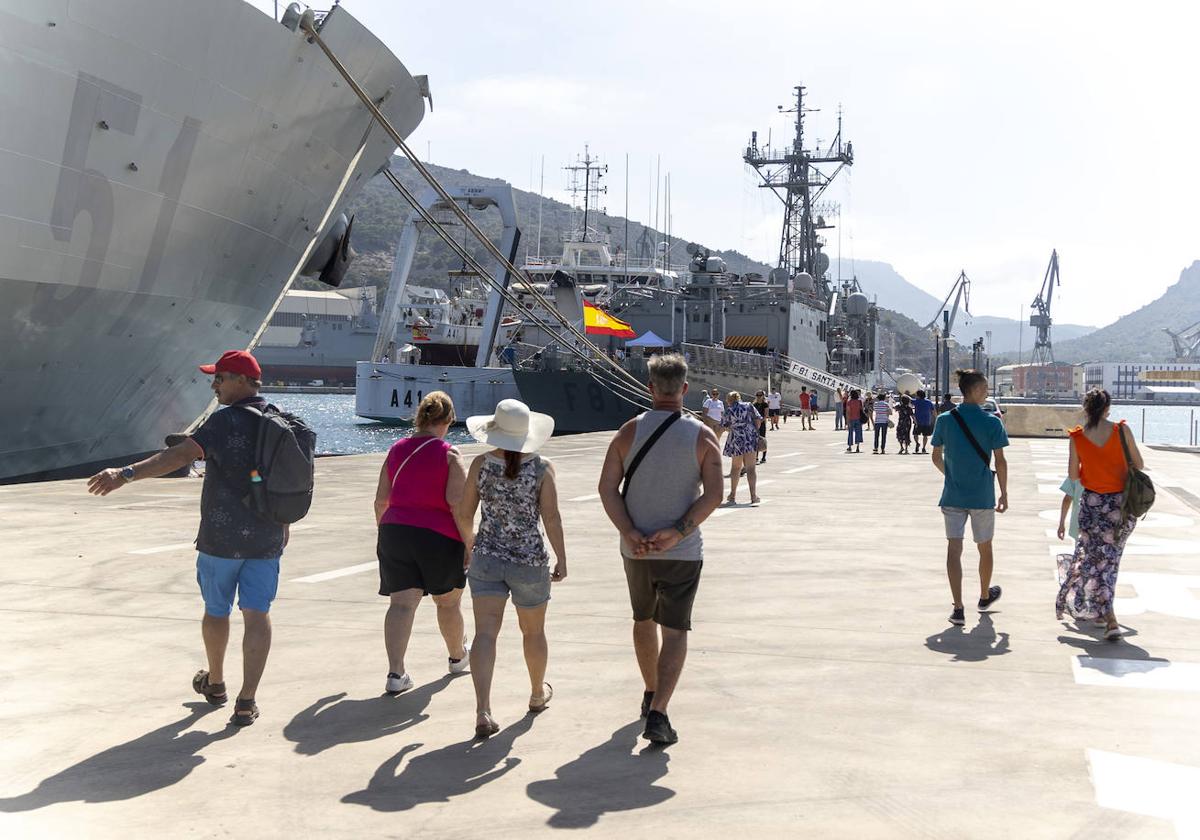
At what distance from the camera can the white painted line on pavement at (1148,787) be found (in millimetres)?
4172

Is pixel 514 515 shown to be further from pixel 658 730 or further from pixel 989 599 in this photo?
pixel 989 599

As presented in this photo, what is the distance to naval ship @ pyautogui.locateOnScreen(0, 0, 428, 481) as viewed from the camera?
13.5m

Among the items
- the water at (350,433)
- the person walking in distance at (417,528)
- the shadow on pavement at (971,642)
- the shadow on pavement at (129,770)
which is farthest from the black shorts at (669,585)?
the water at (350,433)

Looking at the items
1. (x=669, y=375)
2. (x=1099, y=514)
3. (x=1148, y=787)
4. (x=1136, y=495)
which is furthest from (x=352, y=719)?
(x=1136, y=495)

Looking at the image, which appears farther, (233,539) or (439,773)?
(233,539)

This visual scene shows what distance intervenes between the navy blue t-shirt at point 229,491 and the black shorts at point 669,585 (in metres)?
1.64

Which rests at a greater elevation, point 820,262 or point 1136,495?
point 820,262

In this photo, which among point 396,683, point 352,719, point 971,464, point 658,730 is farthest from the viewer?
point 971,464

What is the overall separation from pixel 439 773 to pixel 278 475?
158cm

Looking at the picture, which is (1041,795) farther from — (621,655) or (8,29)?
(8,29)

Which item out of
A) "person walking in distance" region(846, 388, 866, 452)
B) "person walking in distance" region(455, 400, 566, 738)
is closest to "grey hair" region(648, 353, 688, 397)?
"person walking in distance" region(455, 400, 566, 738)

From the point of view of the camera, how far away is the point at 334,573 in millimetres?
9398

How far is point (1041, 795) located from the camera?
438cm

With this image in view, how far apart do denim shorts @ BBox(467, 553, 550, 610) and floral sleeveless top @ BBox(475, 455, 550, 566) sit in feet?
0.09
